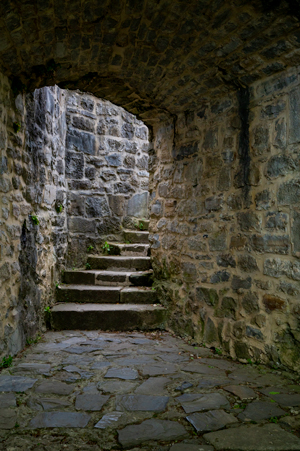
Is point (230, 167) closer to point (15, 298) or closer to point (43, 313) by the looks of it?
point (15, 298)

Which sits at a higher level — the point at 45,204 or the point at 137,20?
the point at 137,20

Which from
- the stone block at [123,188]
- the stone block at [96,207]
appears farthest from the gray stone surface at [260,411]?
the stone block at [123,188]

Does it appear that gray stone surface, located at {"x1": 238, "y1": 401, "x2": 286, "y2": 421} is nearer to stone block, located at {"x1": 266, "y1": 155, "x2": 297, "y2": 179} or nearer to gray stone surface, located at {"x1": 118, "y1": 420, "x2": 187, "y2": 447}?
gray stone surface, located at {"x1": 118, "y1": 420, "x2": 187, "y2": 447}

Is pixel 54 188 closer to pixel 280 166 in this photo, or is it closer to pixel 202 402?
pixel 280 166

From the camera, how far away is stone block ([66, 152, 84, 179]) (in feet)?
17.4

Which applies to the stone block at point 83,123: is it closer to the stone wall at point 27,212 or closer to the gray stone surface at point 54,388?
the stone wall at point 27,212

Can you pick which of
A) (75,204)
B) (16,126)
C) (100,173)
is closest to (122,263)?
(75,204)

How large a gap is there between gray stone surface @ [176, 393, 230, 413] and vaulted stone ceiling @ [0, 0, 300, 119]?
8.01 feet

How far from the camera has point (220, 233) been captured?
11.0 feet

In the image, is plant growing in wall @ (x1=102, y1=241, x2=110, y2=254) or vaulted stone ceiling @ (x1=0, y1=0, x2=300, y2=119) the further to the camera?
plant growing in wall @ (x1=102, y1=241, x2=110, y2=254)

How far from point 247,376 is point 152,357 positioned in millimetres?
888

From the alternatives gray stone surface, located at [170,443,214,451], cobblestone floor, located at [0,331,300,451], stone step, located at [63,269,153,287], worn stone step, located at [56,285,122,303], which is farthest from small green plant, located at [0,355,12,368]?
stone step, located at [63,269,153,287]

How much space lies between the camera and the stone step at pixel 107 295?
440cm

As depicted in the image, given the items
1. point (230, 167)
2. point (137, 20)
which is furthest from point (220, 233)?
point (137, 20)
